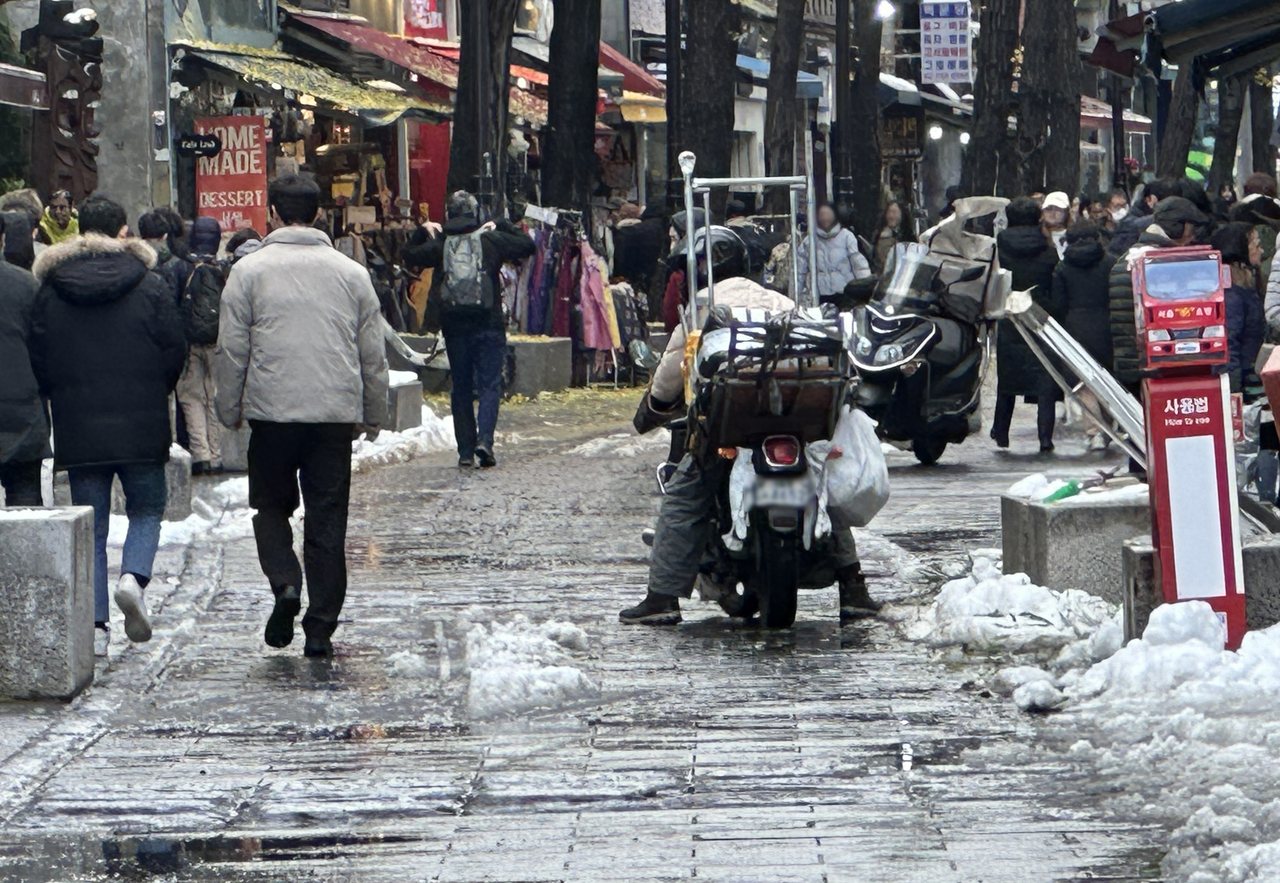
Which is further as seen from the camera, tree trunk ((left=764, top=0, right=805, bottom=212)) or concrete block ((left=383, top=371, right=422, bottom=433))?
tree trunk ((left=764, top=0, right=805, bottom=212))

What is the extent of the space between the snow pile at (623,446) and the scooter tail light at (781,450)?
781 centimetres

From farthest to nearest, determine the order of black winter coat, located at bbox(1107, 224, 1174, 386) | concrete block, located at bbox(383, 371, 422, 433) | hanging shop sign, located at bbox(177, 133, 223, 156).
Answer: hanging shop sign, located at bbox(177, 133, 223, 156) → concrete block, located at bbox(383, 371, 422, 433) → black winter coat, located at bbox(1107, 224, 1174, 386)

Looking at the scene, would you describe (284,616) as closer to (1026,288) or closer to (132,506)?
(132,506)

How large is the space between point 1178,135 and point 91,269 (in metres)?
24.2

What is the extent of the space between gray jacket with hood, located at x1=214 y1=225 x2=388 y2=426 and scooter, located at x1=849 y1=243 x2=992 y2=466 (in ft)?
22.2

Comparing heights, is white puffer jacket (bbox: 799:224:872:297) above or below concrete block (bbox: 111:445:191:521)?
above

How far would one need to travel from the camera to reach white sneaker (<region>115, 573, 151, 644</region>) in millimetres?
8742

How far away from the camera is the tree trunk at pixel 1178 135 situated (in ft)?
100

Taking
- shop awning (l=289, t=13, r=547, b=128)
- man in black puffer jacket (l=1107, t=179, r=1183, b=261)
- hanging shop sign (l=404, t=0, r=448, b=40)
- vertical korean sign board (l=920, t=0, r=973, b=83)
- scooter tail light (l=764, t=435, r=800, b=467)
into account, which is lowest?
scooter tail light (l=764, t=435, r=800, b=467)

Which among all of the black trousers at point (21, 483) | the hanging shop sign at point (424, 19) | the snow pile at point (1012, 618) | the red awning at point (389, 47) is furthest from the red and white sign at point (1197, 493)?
the hanging shop sign at point (424, 19)

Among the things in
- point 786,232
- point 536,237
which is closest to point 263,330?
point 536,237

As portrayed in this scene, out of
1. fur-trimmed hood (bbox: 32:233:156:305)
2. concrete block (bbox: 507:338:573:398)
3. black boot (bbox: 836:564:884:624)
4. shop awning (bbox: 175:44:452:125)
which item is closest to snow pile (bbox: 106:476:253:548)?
fur-trimmed hood (bbox: 32:233:156:305)

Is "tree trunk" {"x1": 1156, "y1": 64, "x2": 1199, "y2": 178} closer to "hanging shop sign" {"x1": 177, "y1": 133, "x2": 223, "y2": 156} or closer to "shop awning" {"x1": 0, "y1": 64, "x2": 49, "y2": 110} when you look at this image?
"hanging shop sign" {"x1": 177, "y1": 133, "x2": 223, "y2": 156}

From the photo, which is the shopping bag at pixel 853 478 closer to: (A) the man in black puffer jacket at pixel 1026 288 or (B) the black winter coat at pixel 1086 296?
(B) the black winter coat at pixel 1086 296
